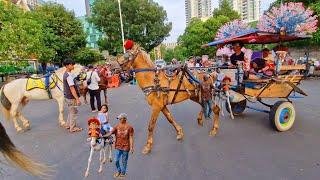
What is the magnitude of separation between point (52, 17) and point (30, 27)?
10.4m

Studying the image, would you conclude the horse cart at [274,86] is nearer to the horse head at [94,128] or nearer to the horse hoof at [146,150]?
the horse hoof at [146,150]

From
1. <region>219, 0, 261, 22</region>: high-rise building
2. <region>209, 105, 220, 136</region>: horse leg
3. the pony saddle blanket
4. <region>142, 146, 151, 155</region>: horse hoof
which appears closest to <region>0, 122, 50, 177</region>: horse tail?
<region>142, 146, 151, 155</region>: horse hoof

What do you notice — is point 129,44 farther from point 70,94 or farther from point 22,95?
A: point 22,95

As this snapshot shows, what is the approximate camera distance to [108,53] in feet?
116

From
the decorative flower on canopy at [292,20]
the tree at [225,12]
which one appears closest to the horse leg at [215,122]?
the decorative flower on canopy at [292,20]

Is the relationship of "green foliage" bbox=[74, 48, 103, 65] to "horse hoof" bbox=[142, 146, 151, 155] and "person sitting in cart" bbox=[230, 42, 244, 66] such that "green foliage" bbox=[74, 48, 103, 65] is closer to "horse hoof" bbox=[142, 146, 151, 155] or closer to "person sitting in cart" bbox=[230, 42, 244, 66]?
"person sitting in cart" bbox=[230, 42, 244, 66]

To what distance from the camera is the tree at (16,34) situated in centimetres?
1953

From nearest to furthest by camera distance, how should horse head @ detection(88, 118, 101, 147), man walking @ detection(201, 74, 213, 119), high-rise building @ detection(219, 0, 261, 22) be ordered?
horse head @ detection(88, 118, 101, 147), man walking @ detection(201, 74, 213, 119), high-rise building @ detection(219, 0, 261, 22)

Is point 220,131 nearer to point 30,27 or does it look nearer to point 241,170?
point 241,170

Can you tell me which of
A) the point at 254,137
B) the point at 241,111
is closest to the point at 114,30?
the point at 241,111

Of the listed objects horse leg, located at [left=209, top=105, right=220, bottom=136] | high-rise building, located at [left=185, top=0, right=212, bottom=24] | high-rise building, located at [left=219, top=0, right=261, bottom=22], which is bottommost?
horse leg, located at [left=209, top=105, right=220, bottom=136]

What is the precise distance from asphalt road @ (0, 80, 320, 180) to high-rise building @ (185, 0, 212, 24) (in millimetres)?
95084

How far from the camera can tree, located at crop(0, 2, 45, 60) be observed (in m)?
19.5

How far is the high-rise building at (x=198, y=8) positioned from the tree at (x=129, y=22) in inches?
2607
